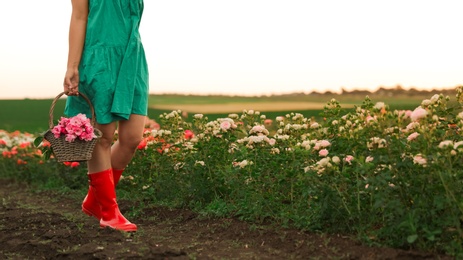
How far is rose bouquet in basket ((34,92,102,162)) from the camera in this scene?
4973mm

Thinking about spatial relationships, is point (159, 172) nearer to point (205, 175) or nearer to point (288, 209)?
point (205, 175)

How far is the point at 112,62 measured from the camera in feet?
16.7

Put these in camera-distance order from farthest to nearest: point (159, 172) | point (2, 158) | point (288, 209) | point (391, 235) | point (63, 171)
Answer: point (2, 158) → point (63, 171) → point (159, 172) → point (288, 209) → point (391, 235)

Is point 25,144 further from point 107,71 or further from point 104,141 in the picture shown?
point 107,71

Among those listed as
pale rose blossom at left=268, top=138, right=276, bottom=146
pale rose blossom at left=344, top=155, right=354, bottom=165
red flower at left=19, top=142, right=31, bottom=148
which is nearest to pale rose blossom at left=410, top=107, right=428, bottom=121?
pale rose blossom at left=344, top=155, right=354, bottom=165

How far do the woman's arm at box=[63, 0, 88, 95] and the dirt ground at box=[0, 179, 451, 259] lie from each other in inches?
42.3

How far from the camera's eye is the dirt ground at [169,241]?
14.5 feet

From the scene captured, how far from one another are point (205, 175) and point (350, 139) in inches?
66.7

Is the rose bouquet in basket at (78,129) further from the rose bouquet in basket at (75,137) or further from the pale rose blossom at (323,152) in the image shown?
the pale rose blossom at (323,152)

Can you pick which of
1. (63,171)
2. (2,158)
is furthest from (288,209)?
(2,158)

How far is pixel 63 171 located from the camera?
8781 mm

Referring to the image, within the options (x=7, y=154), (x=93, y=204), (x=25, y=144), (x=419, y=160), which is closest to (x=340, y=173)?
(x=419, y=160)

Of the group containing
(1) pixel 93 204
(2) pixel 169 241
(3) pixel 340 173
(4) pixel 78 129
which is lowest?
(2) pixel 169 241

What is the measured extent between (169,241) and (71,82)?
133cm
